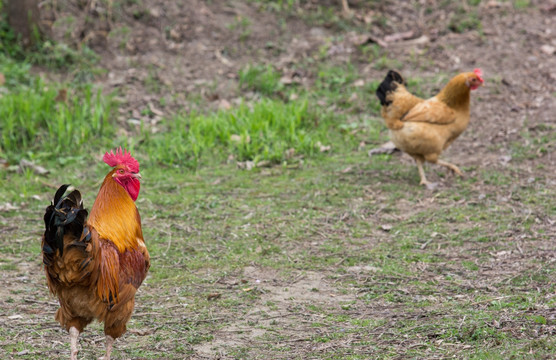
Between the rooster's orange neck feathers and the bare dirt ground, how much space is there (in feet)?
2.61

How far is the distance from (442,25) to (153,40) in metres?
5.19

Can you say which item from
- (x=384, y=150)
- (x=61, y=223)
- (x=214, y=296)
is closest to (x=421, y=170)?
(x=384, y=150)

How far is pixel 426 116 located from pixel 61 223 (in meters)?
5.01

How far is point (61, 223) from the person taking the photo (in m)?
3.32

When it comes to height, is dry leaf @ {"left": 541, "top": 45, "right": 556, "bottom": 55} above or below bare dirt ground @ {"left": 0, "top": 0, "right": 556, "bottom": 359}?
above

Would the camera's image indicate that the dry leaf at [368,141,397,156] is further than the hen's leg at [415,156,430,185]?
Yes

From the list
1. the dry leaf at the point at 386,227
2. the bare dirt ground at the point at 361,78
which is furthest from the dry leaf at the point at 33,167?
the dry leaf at the point at 386,227

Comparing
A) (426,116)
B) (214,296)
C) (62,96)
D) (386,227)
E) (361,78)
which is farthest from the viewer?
(361,78)

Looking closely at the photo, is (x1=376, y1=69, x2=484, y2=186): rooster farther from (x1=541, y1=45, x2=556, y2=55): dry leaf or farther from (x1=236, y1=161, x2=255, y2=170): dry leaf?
(x1=541, y1=45, x2=556, y2=55): dry leaf

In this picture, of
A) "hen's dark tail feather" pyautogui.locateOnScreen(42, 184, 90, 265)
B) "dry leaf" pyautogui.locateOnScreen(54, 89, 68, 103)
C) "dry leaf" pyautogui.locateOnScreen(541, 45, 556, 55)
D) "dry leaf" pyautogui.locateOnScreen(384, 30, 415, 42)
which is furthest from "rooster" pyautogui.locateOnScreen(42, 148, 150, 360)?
"dry leaf" pyautogui.locateOnScreen(541, 45, 556, 55)

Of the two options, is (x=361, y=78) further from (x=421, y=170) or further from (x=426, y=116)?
(x=421, y=170)

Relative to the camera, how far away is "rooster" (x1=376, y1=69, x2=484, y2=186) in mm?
7254

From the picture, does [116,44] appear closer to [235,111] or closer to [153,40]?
[153,40]

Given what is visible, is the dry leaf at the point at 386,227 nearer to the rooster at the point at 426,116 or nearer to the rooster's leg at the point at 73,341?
the rooster at the point at 426,116
